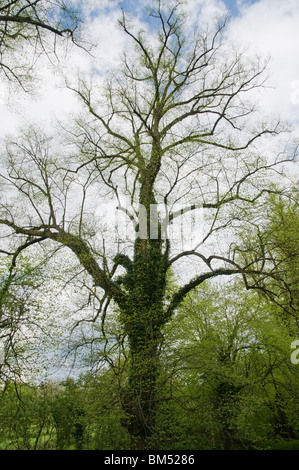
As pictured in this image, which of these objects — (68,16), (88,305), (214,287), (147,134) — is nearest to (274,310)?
(214,287)

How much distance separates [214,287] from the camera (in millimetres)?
16828

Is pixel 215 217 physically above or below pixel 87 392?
above

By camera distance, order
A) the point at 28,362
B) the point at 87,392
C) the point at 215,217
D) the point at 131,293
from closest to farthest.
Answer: the point at 28,362
the point at 87,392
the point at 215,217
the point at 131,293

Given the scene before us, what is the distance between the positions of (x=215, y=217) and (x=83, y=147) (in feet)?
21.0

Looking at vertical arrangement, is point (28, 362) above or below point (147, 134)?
below

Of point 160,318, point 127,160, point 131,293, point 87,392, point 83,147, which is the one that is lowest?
point 87,392

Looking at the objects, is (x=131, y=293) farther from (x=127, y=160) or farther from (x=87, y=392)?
(x=127, y=160)

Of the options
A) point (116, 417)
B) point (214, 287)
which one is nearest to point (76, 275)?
point (116, 417)

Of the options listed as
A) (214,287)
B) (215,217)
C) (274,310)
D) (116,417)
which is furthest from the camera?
(214,287)

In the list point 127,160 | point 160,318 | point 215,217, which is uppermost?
point 127,160

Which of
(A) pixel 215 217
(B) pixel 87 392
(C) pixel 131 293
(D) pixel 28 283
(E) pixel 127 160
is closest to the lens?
(D) pixel 28 283

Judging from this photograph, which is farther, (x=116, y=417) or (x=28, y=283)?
(x=116, y=417)

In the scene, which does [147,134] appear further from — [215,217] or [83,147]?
[215,217]

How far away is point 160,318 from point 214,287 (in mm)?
7306
